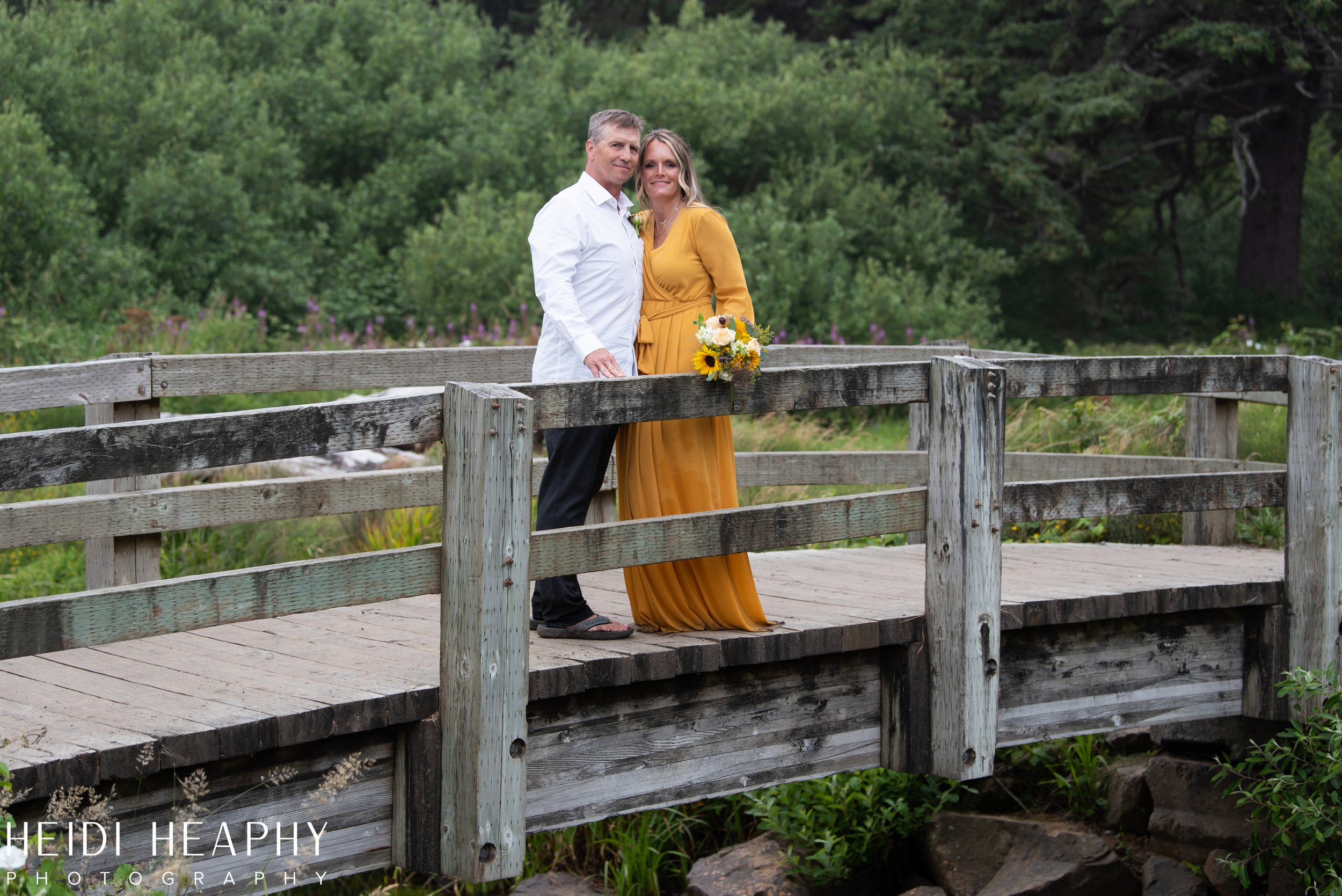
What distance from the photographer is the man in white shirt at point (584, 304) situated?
4676 mm

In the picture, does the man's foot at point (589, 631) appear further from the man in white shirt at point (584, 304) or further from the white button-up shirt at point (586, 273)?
the white button-up shirt at point (586, 273)

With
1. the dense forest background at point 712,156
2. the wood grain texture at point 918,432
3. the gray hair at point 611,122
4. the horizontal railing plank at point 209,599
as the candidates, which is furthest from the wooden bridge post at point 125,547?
the dense forest background at point 712,156

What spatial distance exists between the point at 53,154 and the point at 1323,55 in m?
16.4

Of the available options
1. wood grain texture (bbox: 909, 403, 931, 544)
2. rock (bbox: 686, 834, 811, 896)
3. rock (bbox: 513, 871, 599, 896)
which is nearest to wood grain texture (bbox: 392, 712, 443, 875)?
rock (bbox: 686, 834, 811, 896)

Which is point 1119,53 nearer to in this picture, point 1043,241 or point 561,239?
point 1043,241

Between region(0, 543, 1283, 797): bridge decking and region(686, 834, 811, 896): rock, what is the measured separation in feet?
4.48

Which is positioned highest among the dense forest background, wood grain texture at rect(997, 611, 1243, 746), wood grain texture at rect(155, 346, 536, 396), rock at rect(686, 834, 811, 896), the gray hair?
the dense forest background

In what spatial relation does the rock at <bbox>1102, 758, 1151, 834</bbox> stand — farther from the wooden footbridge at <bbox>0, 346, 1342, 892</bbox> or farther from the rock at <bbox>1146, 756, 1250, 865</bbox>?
the wooden footbridge at <bbox>0, 346, 1342, 892</bbox>

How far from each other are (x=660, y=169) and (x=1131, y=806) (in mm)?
3888

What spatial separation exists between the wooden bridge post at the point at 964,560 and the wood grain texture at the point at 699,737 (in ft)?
0.94

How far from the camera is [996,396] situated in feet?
15.6

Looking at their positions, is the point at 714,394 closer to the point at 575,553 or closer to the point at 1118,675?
the point at 575,553

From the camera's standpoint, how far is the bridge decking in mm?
3529

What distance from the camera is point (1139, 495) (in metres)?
5.38
